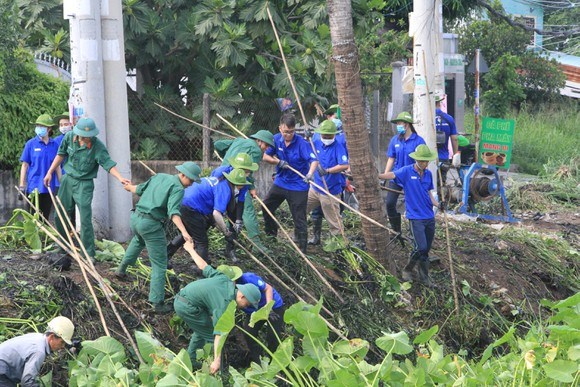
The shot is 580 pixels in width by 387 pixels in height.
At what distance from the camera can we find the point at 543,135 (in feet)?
91.0

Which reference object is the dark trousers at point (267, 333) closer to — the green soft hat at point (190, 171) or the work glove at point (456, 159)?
the green soft hat at point (190, 171)

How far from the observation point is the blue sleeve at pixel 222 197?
1033 cm

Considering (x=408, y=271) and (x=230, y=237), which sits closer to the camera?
(x=230, y=237)

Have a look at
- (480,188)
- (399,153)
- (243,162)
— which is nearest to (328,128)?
(399,153)

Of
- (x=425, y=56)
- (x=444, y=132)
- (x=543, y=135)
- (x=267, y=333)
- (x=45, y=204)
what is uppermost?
(x=425, y=56)

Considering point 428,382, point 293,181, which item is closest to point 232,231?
point 293,181

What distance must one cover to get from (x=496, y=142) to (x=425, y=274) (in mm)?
5949

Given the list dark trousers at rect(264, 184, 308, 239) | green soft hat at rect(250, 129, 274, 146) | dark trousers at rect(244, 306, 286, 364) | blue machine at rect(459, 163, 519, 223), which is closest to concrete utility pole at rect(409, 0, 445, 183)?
blue machine at rect(459, 163, 519, 223)

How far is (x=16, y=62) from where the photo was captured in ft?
47.8

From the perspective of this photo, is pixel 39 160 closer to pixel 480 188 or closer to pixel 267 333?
pixel 267 333

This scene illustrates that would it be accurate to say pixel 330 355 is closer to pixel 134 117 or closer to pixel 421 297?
pixel 421 297

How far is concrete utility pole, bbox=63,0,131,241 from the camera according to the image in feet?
38.9

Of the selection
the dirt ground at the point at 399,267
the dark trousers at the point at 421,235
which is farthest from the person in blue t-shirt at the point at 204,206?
the dark trousers at the point at 421,235

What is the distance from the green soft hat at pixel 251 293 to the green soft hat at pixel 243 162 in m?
2.06
